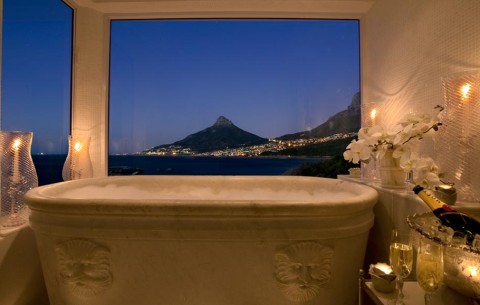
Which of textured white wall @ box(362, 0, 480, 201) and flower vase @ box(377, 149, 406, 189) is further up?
textured white wall @ box(362, 0, 480, 201)

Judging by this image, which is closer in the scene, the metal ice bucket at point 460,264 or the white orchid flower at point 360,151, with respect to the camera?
the metal ice bucket at point 460,264

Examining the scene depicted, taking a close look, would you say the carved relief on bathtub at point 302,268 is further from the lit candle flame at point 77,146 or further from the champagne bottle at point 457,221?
the lit candle flame at point 77,146

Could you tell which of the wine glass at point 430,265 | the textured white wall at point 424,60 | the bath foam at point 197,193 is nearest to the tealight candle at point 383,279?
the wine glass at point 430,265

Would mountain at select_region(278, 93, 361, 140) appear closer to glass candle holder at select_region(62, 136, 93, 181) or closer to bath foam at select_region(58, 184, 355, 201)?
bath foam at select_region(58, 184, 355, 201)

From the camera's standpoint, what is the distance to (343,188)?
1.83 meters

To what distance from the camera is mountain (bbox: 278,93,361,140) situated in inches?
114

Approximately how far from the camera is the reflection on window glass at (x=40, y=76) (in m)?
2.19

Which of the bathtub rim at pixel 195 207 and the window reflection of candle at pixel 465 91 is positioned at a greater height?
the window reflection of candle at pixel 465 91

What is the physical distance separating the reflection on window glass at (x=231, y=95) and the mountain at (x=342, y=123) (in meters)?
0.01

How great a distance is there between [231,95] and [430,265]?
321 centimetres

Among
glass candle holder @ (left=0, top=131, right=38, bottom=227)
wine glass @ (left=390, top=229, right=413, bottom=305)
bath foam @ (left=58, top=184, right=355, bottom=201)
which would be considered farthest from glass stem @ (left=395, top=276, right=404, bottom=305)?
glass candle holder @ (left=0, top=131, right=38, bottom=227)

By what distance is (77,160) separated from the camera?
8.21 ft

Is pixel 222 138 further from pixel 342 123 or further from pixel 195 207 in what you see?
pixel 195 207

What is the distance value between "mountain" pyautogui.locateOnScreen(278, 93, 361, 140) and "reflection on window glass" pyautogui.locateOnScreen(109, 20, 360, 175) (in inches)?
0.4
